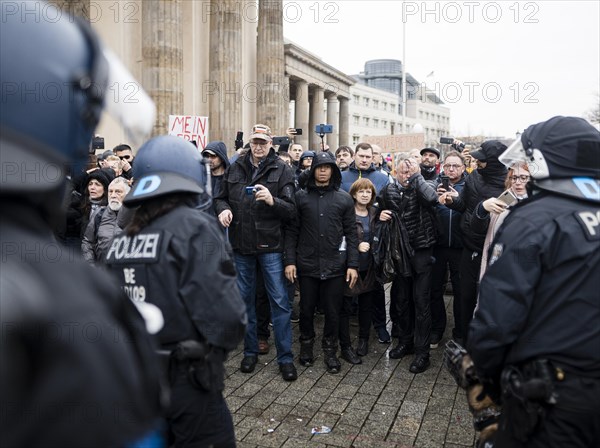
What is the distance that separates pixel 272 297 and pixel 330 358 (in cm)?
88

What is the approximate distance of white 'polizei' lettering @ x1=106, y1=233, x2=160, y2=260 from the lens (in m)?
2.34

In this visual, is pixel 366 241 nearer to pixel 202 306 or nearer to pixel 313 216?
pixel 313 216

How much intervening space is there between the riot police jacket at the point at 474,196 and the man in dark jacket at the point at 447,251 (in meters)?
0.34

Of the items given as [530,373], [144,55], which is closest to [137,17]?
[144,55]

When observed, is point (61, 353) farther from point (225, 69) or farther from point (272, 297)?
point (225, 69)

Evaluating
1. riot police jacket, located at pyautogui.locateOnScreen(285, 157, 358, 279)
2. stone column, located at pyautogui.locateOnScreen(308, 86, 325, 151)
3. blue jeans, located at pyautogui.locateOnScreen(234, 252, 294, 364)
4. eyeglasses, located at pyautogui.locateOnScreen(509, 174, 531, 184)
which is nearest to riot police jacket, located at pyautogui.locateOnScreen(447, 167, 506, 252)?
eyeglasses, located at pyautogui.locateOnScreen(509, 174, 531, 184)

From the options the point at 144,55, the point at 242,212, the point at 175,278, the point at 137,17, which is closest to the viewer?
the point at 175,278

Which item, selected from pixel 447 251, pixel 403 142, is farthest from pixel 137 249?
pixel 403 142

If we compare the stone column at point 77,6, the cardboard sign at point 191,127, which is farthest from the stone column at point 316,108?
the cardboard sign at point 191,127

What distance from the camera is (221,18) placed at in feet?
57.2

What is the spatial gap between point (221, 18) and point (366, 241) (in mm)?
13705

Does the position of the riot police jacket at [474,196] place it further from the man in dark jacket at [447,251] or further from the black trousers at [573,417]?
the black trousers at [573,417]

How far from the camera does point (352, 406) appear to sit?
177 inches

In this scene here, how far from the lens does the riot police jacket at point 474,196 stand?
538 centimetres
